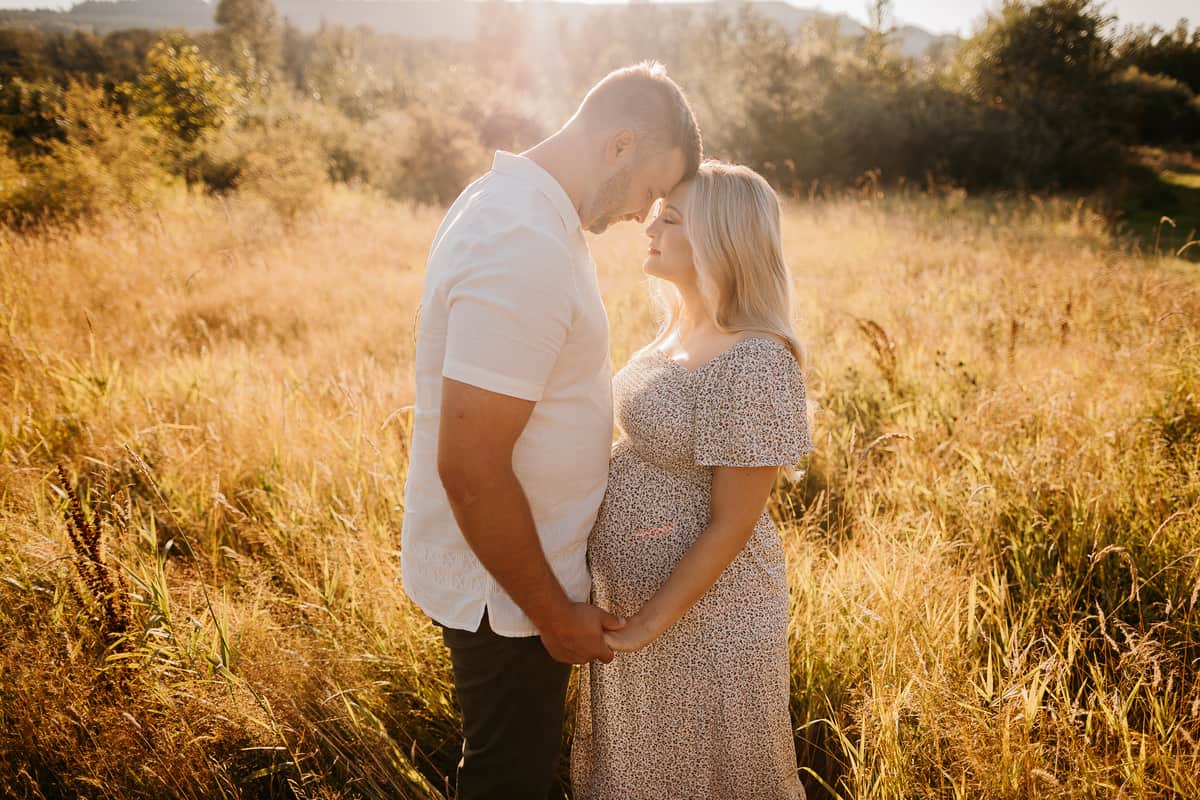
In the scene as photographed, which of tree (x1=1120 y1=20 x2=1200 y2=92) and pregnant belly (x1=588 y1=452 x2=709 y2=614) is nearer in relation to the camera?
pregnant belly (x1=588 y1=452 x2=709 y2=614)

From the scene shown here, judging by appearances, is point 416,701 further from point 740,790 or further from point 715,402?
point 715,402

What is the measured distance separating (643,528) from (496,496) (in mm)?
602

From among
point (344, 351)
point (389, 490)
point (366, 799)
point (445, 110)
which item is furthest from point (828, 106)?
point (366, 799)

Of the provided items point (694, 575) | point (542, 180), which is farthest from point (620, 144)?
point (694, 575)

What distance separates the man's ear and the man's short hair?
24 mm

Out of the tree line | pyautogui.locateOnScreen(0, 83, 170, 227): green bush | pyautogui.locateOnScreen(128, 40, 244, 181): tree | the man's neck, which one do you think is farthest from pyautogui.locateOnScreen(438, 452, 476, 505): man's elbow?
pyautogui.locateOnScreen(128, 40, 244, 181): tree

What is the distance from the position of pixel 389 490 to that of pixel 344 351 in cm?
264

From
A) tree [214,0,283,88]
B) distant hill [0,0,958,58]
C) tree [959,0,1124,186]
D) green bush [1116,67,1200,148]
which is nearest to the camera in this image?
distant hill [0,0,958,58]

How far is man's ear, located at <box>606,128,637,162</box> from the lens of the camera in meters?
1.66

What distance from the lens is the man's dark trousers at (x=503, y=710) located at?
160cm

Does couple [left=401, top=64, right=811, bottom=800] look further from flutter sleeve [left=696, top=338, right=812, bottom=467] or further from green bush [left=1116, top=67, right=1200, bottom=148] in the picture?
green bush [left=1116, top=67, right=1200, bottom=148]

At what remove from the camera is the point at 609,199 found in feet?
5.62

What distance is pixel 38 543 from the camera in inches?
99.7

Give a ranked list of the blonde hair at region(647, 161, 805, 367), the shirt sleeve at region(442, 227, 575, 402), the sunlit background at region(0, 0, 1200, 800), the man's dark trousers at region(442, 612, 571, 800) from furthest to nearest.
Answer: the sunlit background at region(0, 0, 1200, 800) → the blonde hair at region(647, 161, 805, 367) → the man's dark trousers at region(442, 612, 571, 800) → the shirt sleeve at region(442, 227, 575, 402)
